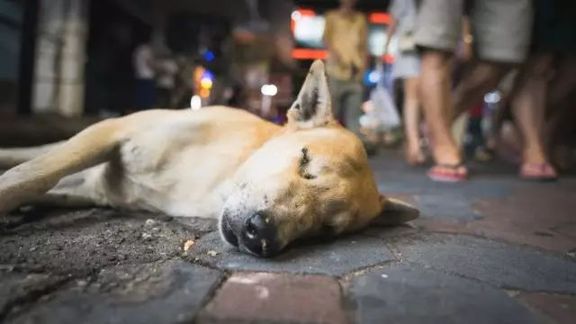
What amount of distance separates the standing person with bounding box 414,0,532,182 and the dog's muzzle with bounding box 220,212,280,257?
118 inches

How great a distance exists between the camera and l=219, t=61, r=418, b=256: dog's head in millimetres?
1835

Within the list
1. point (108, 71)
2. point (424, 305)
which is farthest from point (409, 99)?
point (108, 71)

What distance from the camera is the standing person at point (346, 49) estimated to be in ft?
23.9

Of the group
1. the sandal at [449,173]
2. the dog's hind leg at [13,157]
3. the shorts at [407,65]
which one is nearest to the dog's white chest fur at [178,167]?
the dog's hind leg at [13,157]

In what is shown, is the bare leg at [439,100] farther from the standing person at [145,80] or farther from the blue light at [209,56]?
the blue light at [209,56]

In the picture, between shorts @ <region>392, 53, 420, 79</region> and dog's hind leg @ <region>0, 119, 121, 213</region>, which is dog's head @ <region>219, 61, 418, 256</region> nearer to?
dog's hind leg @ <region>0, 119, 121, 213</region>

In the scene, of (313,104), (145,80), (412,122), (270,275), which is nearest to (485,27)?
(412,122)

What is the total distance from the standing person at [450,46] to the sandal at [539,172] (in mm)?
765

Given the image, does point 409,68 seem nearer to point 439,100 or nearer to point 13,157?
point 439,100

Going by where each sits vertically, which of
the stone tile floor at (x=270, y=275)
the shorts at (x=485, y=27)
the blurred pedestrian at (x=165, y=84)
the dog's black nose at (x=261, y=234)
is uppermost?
the shorts at (x=485, y=27)

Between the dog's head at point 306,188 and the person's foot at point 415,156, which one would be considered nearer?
the dog's head at point 306,188

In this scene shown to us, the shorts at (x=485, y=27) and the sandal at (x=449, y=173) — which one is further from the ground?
the shorts at (x=485, y=27)

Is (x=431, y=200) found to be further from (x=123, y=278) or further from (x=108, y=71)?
(x=108, y=71)

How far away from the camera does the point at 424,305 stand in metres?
1.49
